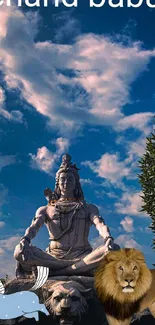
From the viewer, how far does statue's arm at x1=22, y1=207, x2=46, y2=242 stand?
1425 cm

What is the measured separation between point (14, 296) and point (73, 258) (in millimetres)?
3370

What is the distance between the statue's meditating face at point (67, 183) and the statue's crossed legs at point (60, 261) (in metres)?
1.85

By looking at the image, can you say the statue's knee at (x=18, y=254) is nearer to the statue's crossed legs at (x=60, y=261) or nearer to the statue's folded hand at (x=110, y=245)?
the statue's crossed legs at (x=60, y=261)

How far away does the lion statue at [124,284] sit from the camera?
822 centimetres

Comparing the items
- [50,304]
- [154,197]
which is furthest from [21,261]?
[154,197]

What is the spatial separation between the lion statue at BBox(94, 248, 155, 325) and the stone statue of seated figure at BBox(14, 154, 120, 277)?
4.81 m

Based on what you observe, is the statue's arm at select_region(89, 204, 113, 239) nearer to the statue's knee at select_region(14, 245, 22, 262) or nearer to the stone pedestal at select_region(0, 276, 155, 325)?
the stone pedestal at select_region(0, 276, 155, 325)

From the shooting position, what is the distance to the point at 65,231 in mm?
14508

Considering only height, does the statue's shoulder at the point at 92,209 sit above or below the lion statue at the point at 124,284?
above

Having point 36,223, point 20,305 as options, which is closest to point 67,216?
point 36,223

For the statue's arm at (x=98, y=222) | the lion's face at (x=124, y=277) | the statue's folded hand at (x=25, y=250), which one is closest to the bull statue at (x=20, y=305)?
the statue's folded hand at (x=25, y=250)

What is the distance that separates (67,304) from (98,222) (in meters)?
2.55

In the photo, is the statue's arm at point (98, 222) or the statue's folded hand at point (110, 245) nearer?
the statue's folded hand at point (110, 245)

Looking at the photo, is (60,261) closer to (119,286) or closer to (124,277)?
(119,286)
